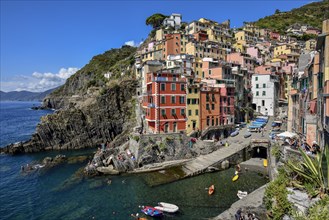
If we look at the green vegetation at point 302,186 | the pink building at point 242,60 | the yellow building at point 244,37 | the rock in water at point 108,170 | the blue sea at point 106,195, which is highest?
the yellow building at point 244,37

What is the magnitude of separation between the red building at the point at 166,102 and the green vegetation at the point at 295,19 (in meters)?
117

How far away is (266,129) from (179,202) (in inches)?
1296

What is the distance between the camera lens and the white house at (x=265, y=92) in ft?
212

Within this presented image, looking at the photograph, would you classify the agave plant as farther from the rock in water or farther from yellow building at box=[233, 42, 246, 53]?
yellow building at box=[233, 42, 246, 53]

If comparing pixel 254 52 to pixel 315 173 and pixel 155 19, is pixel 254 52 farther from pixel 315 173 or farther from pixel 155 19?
pixel 315 173

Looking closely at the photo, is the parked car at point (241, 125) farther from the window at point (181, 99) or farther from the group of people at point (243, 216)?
the group of people at point (243, 216)

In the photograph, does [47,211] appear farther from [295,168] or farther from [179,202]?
[295,168]

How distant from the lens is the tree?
11112cm

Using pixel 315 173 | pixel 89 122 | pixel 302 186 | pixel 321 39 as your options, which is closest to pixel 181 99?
pixel 321 39

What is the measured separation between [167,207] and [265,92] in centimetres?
5282

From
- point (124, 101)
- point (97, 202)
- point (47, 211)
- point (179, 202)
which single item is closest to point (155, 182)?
point (179, 202)

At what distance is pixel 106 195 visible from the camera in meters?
31.2

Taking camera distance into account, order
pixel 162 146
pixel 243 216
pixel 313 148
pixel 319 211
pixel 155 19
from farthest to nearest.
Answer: pixel 155 19 < pixel 162 146 < pixel 313 148 < pixel 243 216 < pixel 319 211

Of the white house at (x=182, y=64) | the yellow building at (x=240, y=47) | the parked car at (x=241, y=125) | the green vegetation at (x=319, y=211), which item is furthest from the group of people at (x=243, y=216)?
the yellow building at (x=240, y=47)
